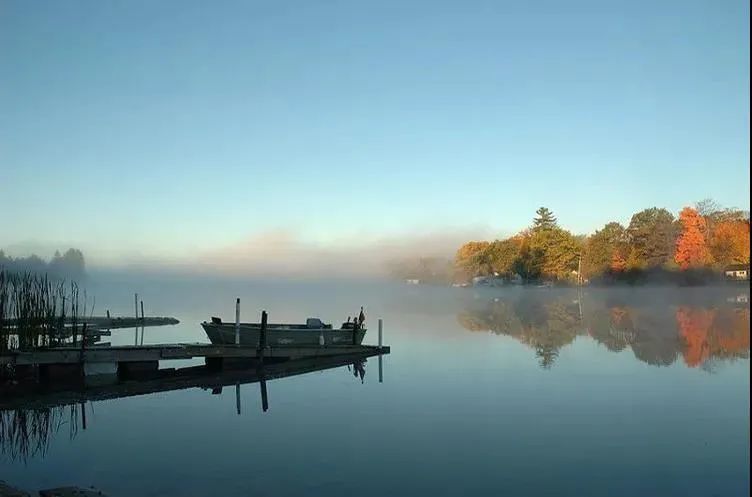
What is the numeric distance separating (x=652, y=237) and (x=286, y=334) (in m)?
87.4

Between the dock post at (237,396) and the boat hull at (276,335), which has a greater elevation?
the boat hull at (276,335)

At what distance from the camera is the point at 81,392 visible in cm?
2225

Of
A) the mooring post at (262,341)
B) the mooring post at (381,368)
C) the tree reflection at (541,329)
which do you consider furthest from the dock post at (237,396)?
the tree reflection at (541,329)

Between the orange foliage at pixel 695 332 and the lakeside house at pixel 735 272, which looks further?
the lakeside house at pixel 735 272

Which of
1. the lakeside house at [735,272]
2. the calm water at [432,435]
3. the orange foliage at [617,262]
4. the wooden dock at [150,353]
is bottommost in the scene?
the calm water at [432,435]

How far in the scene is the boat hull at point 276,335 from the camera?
100 ft

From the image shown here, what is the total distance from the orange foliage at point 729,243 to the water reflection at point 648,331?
22.1 meters

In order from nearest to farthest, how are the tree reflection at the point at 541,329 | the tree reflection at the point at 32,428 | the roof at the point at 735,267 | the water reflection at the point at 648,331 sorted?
the tree reflection at the point at 32,428 < the water reflection at the point at 648,331 < the tree reflection at the point at 541,329 < the roof at the point at 735,267

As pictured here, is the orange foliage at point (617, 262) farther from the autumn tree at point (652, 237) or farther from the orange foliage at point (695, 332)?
the orange foliage at point (695, 332)

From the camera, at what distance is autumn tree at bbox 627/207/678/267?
102438 millimetres

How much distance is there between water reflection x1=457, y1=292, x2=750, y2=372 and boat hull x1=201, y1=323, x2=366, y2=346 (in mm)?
10291

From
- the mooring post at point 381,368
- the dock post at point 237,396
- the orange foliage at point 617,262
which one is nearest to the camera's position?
the dock post at point 237,396

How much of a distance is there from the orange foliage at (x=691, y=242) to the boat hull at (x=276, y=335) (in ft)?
263

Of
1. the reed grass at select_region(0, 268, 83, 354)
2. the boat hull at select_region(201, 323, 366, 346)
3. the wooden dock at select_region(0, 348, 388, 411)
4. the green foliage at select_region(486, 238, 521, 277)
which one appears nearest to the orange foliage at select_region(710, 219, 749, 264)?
the green foliage at select_region(486, 238, 521, 277)
